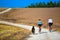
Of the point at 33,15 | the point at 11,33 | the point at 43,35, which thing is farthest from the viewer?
the point at 33,15

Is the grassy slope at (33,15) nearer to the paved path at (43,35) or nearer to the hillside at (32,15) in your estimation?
the hillside at (32,15)

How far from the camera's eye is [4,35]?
22.4ft

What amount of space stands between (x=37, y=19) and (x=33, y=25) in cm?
21

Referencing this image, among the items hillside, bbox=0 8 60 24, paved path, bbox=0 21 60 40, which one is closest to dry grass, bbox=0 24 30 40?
paved path, bbox=0 21 60 40

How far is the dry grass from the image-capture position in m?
6.76

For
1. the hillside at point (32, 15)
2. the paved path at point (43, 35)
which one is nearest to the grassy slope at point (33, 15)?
the hillside at point (32, 15)

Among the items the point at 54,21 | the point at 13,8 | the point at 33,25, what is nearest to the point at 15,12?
the point at 13,8

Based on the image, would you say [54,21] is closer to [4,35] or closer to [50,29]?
[50,29]

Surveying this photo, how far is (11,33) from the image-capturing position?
685cm

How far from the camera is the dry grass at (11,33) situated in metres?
6.76

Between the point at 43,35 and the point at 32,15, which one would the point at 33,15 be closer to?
the point at 32,15

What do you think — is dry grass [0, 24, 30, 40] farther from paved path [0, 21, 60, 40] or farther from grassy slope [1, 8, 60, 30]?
grassy slope [1, 8, 60, 30]

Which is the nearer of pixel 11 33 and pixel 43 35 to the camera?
pixel 11 33

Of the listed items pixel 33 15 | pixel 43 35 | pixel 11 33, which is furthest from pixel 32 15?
pixel 11 33
